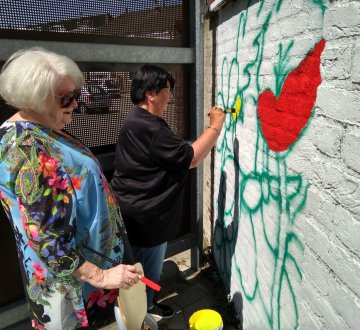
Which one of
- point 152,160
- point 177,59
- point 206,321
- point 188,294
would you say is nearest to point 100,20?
point 177,59

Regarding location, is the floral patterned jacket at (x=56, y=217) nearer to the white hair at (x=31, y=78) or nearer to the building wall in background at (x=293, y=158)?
the white hair at (x=31, y=78)

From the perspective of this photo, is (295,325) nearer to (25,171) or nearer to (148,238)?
(148,238)

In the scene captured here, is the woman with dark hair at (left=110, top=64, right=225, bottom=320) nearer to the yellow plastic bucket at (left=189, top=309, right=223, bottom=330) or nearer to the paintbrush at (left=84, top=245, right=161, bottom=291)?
the yellow plastic bucket at (left=189, top=309, right=223, bottom=330)

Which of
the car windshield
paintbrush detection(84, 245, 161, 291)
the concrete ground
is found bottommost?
the concrete ground

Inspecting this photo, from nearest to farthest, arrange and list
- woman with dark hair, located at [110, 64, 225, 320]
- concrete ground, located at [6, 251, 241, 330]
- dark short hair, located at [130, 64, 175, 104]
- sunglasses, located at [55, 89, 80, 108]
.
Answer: sunglasses, located at [55, 89, 80, 108] → woman with dark hair, located at [110, 64, 225, 320] → dark short hair, located at [130, 64, 175, 104] → concrete ground, located at [6, 251, 241, 330]

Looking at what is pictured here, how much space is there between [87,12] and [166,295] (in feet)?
8.17

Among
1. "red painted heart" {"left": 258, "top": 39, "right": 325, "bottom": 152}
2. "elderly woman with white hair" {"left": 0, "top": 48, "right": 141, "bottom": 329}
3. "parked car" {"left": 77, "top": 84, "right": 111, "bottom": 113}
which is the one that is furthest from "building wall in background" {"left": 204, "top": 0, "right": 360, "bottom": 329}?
"parked car" {"left": 77, "top": 84, "right": 111, "bottom": 113}

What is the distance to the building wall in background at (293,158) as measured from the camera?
119cm

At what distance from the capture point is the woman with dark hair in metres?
2.04

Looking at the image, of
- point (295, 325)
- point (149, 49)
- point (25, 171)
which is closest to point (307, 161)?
point (295, 325)

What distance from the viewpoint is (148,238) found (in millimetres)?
2354

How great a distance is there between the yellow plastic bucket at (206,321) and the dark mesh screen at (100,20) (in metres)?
2.11

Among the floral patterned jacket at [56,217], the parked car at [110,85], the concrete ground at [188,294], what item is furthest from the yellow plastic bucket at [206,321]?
the parked car at [110,85]

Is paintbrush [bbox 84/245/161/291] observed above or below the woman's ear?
below
